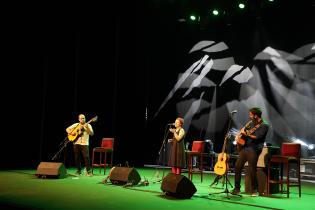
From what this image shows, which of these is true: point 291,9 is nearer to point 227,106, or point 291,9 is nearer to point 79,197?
point 227,106

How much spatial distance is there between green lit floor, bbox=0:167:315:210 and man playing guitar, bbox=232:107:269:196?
16.9 inches

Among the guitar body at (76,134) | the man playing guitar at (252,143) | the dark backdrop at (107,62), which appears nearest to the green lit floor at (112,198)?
the man playing guitar at (252,143)

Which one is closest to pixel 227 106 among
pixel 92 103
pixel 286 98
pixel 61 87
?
pixel 286 98

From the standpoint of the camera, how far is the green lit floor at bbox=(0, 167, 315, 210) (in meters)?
5.15

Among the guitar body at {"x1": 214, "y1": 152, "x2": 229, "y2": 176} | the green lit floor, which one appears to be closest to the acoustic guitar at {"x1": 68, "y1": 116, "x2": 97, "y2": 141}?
the green lit floor

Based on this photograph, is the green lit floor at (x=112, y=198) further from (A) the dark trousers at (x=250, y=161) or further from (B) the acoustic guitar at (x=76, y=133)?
(B) the acoustic guitar at (x=76, y=133)

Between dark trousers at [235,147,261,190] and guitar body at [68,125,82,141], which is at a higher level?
guitar body at [68,125,82,141]

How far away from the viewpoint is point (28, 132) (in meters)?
11.1

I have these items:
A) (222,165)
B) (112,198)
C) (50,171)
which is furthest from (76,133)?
(222,165)

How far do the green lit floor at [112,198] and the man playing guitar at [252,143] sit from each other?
428 millimetres

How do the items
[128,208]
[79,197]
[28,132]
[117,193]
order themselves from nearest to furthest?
[128,208] < [79,197] < [117,193] < [28,132]

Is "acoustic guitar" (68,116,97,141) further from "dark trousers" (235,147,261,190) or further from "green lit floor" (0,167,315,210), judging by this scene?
"dark trousers" (235,147,261,190)

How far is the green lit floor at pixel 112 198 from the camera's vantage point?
5152 millimetres

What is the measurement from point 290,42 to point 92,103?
19.8 feet
